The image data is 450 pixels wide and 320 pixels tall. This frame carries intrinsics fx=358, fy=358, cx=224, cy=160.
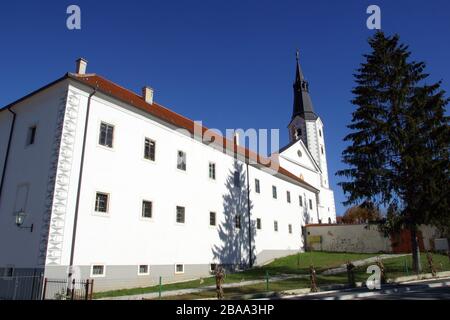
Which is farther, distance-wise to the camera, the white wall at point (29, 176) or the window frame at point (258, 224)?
the window frame at point (258, 224)

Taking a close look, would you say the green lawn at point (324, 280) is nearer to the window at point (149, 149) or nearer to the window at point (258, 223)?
the window at point (258, 223)

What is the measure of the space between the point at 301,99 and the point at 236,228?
36.3m

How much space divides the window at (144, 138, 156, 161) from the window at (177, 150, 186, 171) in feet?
7.37

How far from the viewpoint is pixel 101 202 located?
58.6 ft

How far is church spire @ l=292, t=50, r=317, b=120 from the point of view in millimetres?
57172

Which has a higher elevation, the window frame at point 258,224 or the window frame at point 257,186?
the window frame at point 257,186

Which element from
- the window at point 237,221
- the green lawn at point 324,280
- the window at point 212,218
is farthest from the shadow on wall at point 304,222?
the window at point 212,218

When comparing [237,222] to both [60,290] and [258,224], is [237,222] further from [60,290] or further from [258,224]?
[60,290]

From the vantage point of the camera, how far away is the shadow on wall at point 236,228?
86.5 feet

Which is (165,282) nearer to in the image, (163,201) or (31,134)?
(163,201)

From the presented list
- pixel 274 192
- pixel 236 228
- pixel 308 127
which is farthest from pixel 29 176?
pixel 308 127

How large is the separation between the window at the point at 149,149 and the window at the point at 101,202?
370cm

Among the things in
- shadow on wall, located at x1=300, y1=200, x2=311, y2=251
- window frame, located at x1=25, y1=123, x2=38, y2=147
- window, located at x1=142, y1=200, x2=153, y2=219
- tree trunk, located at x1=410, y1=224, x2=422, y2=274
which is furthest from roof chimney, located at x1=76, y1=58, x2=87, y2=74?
shadow on wall, located at x1=300, y1=200, x2=311, y2=251
